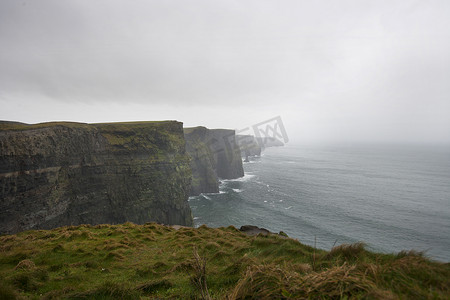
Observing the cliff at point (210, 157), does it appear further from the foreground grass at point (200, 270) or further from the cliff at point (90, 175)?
the foreground grass at point (200, 270)

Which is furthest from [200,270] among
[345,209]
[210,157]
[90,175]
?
[210,157]

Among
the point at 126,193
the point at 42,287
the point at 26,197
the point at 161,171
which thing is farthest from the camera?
the point at 161,171

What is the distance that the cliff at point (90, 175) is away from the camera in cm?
2500

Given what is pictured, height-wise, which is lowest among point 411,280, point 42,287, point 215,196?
point 215,196

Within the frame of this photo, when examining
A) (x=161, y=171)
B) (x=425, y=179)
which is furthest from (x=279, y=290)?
(x=425, y=179)

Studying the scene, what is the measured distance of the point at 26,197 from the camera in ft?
84.4

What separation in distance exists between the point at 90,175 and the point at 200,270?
3890 cm

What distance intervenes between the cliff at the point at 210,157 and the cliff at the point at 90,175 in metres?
20.6

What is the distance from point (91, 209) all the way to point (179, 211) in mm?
16724

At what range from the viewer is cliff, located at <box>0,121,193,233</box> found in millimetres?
25000

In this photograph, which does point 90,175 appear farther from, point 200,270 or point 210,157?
point 210,157

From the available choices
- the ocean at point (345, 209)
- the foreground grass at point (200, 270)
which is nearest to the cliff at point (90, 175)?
the ocean at point (345, 209)

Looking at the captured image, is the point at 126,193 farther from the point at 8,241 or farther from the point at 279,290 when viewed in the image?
the point at 279,290

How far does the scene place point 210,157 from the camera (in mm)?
76750
